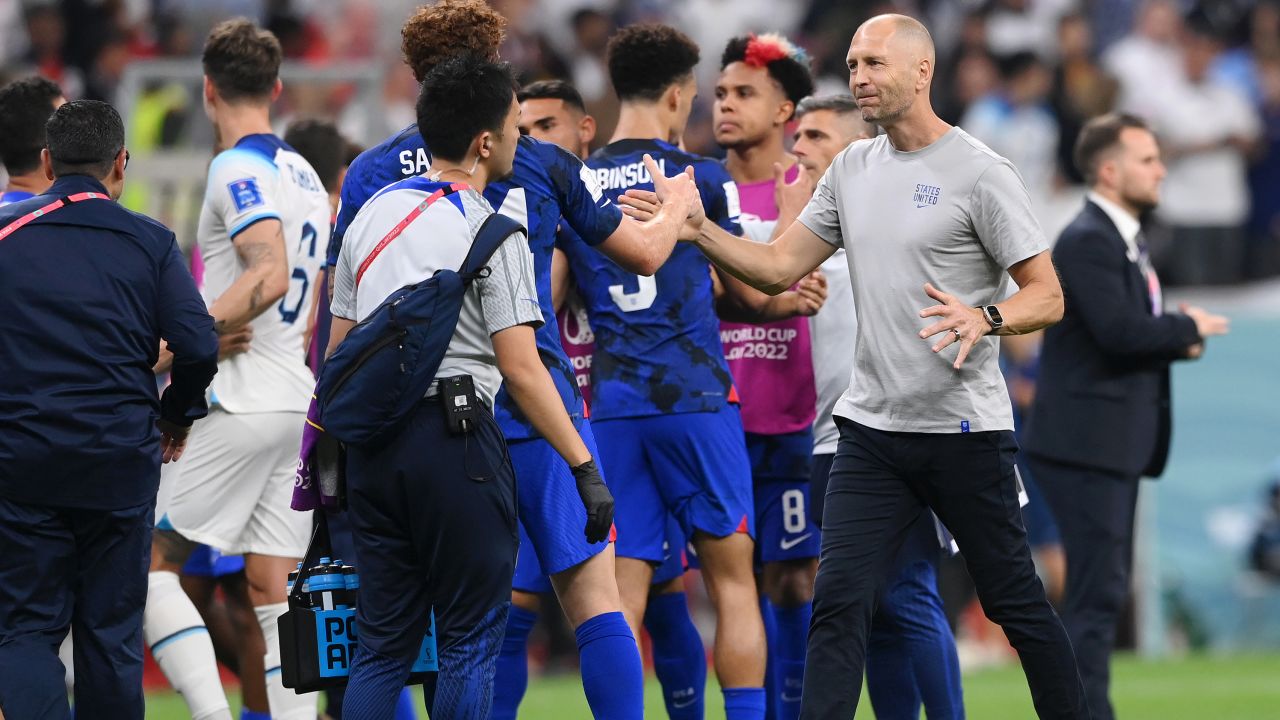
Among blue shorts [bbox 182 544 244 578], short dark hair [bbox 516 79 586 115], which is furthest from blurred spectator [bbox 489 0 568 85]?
blue shorts [bbox 182 544 244 578]

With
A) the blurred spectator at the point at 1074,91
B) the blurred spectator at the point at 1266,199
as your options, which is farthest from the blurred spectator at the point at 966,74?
the blurred spectator at the point at 1266,199

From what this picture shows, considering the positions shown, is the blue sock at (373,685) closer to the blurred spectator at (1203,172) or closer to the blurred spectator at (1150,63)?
the blurred spectator at (1203,172)

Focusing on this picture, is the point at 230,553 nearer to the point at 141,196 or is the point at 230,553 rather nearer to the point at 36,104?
the point at 36,104

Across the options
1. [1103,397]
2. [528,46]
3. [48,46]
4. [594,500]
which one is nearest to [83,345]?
[594,500]

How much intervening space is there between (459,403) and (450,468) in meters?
0.19

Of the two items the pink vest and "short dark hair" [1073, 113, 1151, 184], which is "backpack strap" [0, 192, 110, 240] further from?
"short dark hair" [1073, 113, 1151, 184]

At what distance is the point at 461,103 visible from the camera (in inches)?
203

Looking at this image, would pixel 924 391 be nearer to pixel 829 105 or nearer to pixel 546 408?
pixel 546 408

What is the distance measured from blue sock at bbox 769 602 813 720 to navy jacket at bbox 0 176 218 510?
9.68 feet

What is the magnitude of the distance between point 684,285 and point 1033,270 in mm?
1672

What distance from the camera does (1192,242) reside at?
15414mm

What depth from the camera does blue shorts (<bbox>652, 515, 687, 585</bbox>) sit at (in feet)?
23.2

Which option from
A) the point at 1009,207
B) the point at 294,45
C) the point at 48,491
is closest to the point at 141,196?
the point at 294,45

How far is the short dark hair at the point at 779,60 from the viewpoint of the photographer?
7.54 meters
